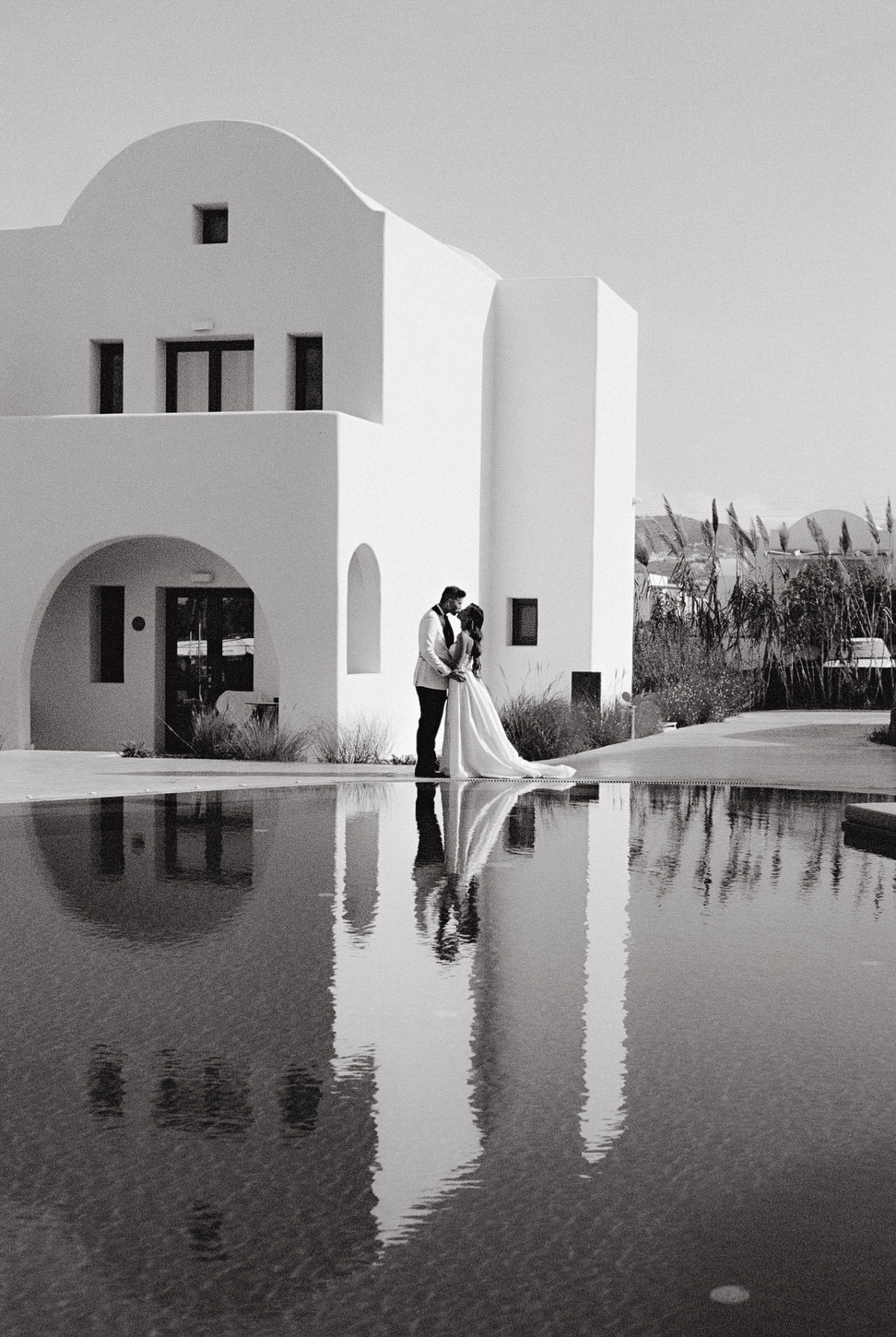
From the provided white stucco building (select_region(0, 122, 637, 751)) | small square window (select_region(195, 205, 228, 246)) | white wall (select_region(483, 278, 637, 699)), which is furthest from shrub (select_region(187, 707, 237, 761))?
white wall (select_region(483, 278, 637, 699))

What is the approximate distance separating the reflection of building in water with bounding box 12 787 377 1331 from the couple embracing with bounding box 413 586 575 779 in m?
6.34

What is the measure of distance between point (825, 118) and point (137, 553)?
15.7 meters

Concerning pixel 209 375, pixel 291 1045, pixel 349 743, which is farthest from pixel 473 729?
pixel 291 1045

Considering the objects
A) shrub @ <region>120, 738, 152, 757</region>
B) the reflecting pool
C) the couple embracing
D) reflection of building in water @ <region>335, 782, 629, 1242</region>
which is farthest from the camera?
shrub @ <region>120, 738, 152, 757</region>

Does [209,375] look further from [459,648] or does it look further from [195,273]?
[459,648]

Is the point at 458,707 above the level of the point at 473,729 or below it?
above

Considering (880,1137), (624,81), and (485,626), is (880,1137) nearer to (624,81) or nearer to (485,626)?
(485,626)

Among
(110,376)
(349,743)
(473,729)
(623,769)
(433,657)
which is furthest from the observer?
(110,376)

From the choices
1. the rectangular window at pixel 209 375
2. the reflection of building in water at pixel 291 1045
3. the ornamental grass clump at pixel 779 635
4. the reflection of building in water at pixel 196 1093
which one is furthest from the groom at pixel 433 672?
the ornamental grass clump at pixel 779 635

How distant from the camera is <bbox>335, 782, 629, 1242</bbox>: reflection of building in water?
4.88 metres

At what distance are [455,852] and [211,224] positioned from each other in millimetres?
14291

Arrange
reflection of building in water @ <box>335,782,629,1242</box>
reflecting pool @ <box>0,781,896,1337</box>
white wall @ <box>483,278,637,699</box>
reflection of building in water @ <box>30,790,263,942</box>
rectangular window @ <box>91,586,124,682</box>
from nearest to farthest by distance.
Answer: reflecting pool @ <box>0,781,896,1337</box>
reflection of building in water @ <box>335,782,629,1242</box>
reflection of building in water @ <box>30,790,263,942</box>
rectangular window @ <box>91,586,124,682</box>
white wall @ <box>483,278,637,699</box>

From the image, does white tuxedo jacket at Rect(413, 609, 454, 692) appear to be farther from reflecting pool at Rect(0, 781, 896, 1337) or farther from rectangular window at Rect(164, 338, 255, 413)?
rectangular window at Rect(164, 338, 255, 413)

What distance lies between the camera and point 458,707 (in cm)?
1605
